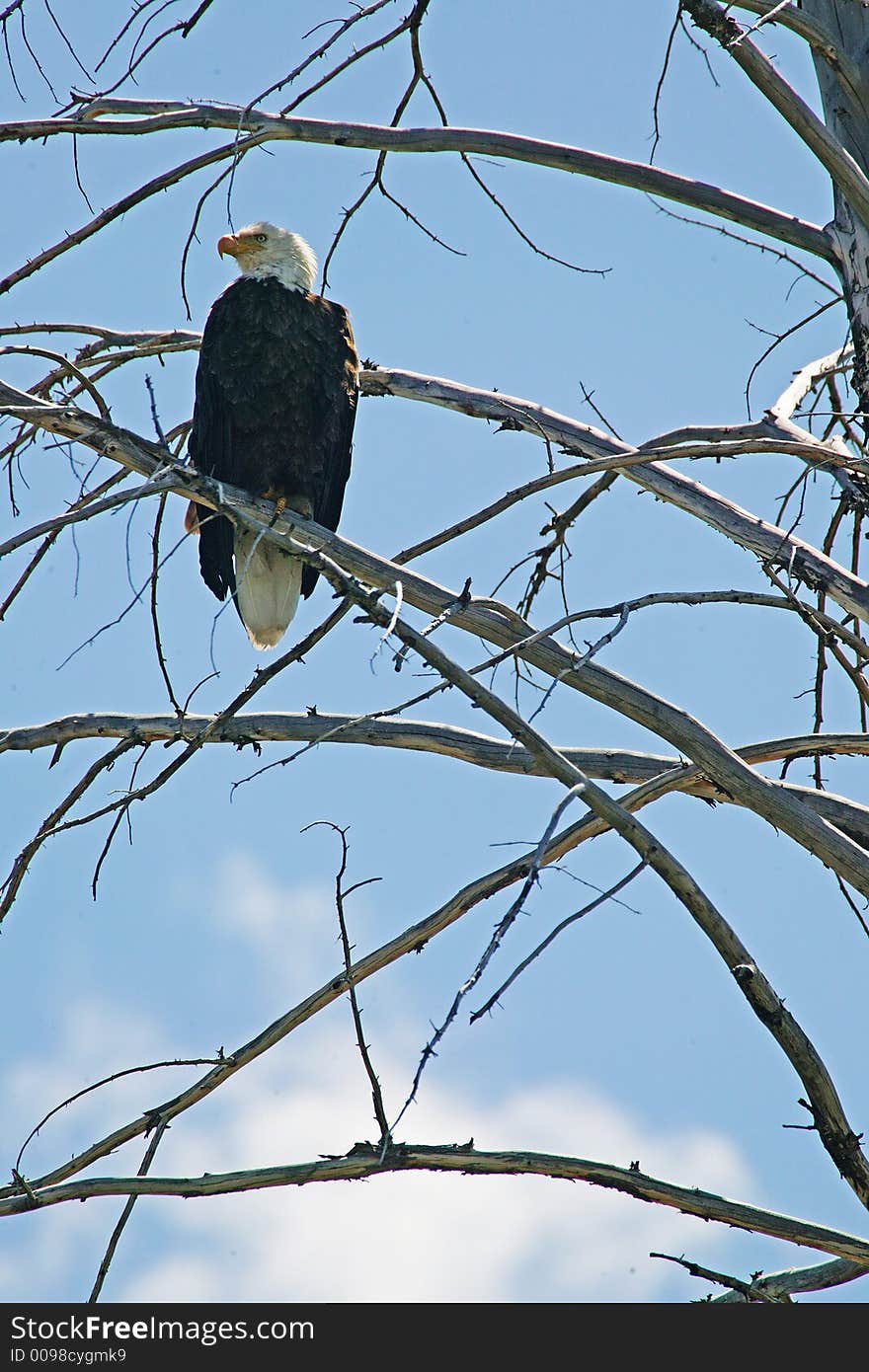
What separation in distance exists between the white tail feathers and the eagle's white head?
0.95 m

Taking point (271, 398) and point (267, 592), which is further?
point (267, 592)

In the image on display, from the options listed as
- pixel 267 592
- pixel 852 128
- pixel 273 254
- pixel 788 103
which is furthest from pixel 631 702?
pixel 273 254

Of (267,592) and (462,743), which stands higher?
(267,592)

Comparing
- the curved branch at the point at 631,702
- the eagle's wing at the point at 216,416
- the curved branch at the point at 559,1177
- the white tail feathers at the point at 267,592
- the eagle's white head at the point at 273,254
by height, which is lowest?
the curved branch at the point at 559,1177

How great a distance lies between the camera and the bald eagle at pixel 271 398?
194 inches

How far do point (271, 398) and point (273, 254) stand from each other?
2.28ft

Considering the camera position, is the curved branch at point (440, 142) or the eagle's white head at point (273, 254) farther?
the eagle's white head at point (273, 254)

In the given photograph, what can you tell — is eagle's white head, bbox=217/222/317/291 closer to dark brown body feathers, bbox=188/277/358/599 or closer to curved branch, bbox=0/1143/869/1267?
dark brown body feathers, bbox=188/277/358/599

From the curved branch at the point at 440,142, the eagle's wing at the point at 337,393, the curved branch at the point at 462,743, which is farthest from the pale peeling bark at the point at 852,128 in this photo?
the eagle's wing at the point at 337,393

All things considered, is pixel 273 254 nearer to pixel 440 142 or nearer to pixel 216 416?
pixel 216 416

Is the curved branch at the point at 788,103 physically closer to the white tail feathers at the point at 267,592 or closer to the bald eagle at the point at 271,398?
the bald eagle at the point at 271,398

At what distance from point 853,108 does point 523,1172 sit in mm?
2609

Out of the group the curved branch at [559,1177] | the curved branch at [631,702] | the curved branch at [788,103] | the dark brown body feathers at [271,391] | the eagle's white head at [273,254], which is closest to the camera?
the curved branch at [559,1177]

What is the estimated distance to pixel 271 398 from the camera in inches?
193
